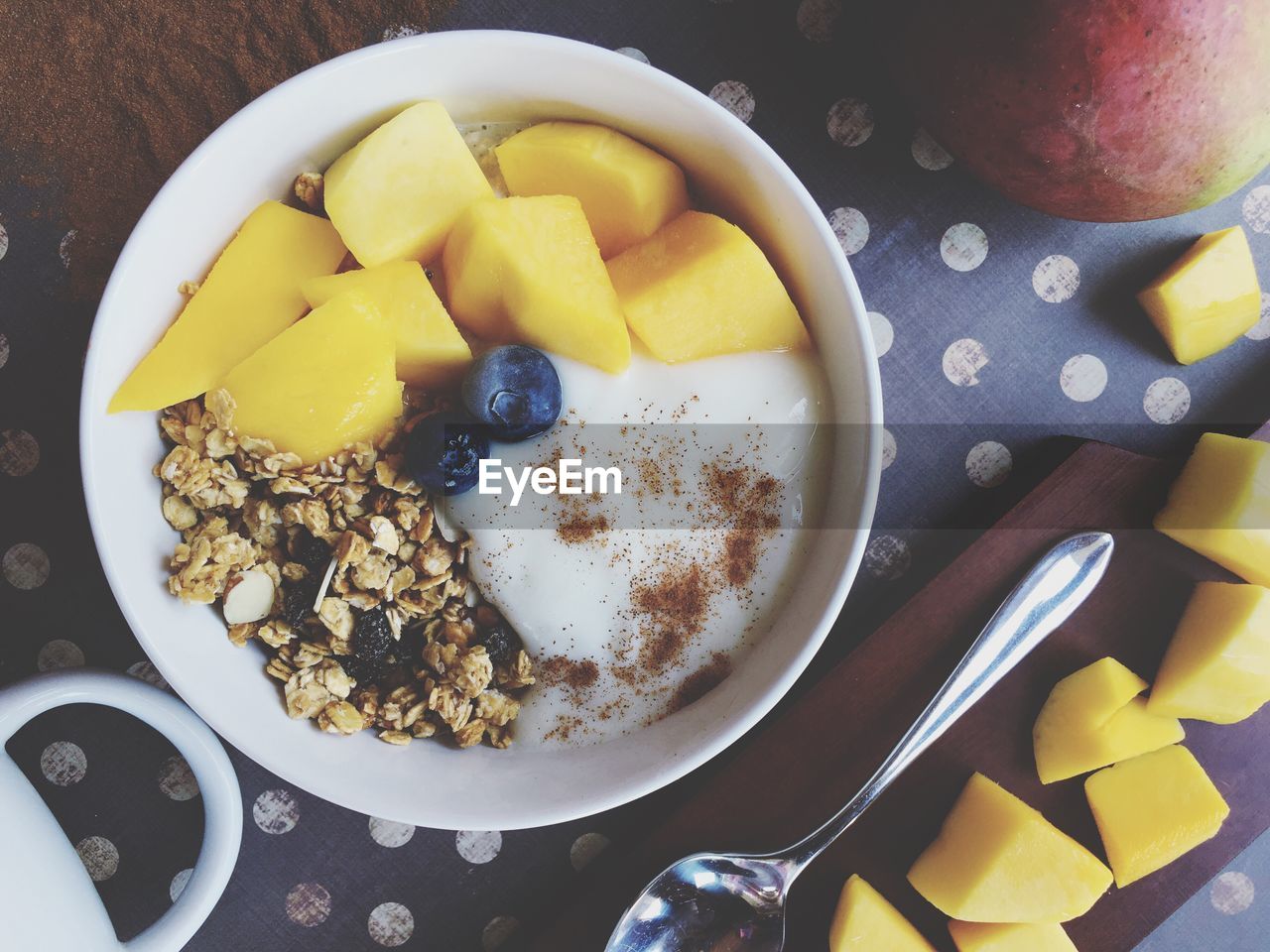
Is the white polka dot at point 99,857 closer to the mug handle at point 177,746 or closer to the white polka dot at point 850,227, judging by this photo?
the mug handle at point 177,746

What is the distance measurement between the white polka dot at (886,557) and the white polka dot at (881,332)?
18cm

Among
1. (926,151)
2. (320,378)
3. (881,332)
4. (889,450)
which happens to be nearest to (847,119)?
(926,151)

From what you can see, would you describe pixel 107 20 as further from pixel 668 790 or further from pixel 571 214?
pixel 668 790

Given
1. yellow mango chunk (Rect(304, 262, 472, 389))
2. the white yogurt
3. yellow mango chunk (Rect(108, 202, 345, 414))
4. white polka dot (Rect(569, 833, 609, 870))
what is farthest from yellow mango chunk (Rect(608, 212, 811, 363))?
white polka dot (Rect(569, 833, 609, 870))

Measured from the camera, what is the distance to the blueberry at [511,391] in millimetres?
734

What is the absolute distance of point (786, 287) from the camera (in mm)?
822

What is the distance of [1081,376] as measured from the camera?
938mm

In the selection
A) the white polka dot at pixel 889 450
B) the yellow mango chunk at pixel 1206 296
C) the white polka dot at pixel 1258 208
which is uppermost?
the white polka dot at pixel 1258 208

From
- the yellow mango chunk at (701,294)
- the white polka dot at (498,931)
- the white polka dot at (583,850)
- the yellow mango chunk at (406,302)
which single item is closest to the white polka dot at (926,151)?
the yellow mango chunk at (701,294)

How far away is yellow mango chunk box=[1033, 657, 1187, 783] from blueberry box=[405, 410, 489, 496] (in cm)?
59

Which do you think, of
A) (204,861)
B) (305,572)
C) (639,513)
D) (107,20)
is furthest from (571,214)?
(204,861)

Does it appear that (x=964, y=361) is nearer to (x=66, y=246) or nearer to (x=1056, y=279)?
(x=1056, y=279)

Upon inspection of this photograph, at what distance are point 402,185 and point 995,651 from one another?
66cm

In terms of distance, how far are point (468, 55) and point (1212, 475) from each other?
0.73m
